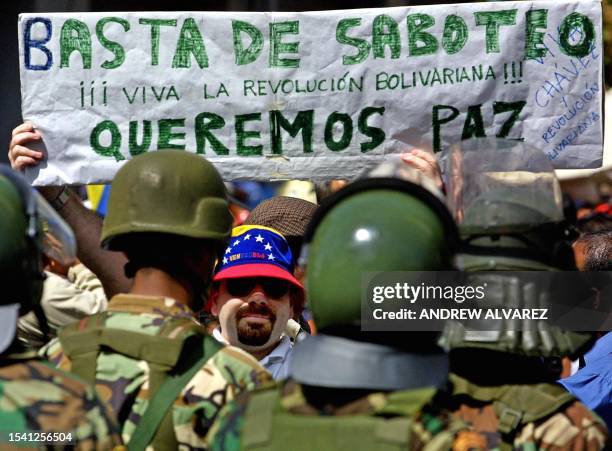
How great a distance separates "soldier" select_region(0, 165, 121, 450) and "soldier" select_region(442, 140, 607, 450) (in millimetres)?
1063

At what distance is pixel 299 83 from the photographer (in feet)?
15.1

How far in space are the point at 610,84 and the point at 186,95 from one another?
10.2m

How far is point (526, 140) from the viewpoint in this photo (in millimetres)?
4539

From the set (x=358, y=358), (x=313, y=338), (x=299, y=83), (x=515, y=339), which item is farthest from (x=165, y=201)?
(x=299, y=83)

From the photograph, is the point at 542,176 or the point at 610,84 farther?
the point at 610,84

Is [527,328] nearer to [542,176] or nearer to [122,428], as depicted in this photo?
[542,176]

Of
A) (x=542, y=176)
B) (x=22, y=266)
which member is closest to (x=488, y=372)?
(x=542, y=176)

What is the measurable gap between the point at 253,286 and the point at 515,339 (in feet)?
5.17

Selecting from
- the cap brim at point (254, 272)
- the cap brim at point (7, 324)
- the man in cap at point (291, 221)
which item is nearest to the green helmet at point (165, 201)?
the cap brim at point (7, 324)

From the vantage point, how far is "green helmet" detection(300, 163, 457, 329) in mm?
2775

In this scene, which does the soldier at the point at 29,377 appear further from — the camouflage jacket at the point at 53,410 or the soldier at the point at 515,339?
the soldier at the point at 515,339

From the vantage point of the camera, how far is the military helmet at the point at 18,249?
9.72ft

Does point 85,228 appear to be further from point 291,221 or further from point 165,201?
point 165,201

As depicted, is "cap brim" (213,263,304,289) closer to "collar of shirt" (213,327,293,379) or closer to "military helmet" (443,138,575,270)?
"collar of shirt" (213,327,293,379)
